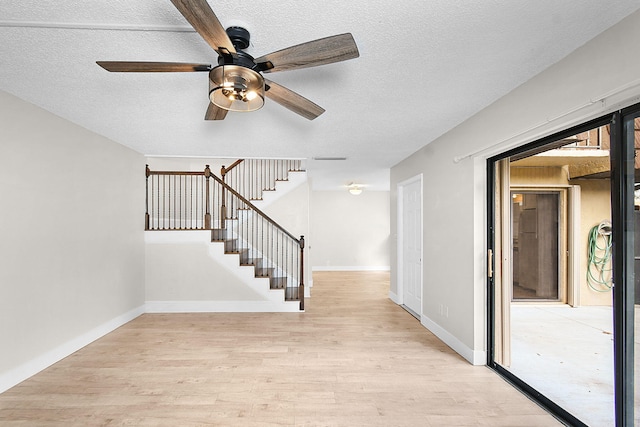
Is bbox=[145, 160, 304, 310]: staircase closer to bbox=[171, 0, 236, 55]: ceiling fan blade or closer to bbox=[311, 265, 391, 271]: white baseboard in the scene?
bbox=[171, 0, 236, 55]: ceiling fan blade

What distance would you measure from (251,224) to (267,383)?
3.68 m

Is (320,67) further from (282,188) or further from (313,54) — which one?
(282,188)

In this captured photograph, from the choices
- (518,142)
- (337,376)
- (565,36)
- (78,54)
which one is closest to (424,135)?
(518,142)

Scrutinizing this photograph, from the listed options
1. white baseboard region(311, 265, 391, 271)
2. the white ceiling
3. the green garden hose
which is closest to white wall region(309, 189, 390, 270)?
white baseboard region(311, 265, 391, 271)

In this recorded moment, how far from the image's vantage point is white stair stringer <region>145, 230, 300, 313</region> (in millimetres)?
5270

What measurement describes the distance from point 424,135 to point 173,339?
397 cm

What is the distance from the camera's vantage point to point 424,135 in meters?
4.03

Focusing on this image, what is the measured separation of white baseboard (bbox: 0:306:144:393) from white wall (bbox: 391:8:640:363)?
419 centimetres

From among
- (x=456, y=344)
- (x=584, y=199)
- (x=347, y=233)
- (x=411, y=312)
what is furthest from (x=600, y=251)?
(x=347, y=233)

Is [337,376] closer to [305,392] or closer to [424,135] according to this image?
[305,392]

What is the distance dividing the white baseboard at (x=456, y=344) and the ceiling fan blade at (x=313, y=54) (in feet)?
10.2

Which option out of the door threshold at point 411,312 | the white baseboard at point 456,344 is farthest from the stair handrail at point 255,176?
the white baseboard at point 456,344

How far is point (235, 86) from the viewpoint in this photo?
177 centimetres

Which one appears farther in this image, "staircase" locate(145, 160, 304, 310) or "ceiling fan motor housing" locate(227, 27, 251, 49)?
"staircase" locate(145, 160, 304, 310)
